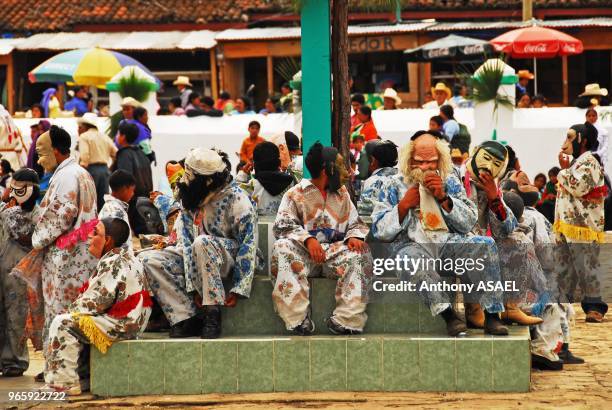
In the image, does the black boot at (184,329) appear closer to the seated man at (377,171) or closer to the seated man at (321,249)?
the seated man at (321,249)

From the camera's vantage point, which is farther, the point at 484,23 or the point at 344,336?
the point at 484,23

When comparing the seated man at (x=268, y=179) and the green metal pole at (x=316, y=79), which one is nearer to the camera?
the seated man at (x=268, y=179)

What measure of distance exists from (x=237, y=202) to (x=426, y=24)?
19187mm

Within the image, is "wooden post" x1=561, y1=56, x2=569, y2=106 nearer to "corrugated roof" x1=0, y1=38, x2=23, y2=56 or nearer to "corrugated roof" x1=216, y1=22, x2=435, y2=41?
"corrugated roof" x1=216, y1=22, x2=435, y2=41

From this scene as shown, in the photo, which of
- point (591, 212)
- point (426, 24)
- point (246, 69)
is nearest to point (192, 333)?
point (591, 212)

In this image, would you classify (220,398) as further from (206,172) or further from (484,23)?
(484,23)

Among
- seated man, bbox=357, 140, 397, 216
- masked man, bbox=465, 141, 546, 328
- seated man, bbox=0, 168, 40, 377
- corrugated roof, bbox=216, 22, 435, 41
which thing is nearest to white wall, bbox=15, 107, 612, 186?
corrugated roof, bbox=216, 22, 435, 41

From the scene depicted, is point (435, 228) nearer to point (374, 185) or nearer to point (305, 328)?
point (305, 328)

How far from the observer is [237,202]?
399 inches

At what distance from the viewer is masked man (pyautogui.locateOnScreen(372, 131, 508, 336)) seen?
31.9 ft

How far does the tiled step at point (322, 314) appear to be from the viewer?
10.0m

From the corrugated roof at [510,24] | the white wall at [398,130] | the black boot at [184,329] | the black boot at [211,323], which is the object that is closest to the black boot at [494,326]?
the black boot at [211,323]

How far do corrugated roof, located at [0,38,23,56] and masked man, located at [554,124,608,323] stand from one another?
20.5 m

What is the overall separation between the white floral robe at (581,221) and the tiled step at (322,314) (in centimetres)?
343
